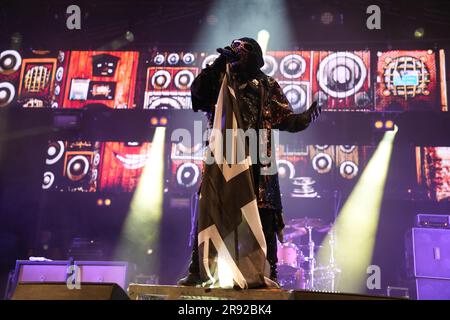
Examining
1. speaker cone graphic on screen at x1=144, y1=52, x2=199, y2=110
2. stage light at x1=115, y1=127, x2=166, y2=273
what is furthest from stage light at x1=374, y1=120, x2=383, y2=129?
stage light at x1=115, y1=127, x2=166, y2=273

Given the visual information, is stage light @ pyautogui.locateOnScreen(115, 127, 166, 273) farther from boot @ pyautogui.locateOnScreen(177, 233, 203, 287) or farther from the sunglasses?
boot @ pyautogui.locateOnScreen(177, 233, 203, 287)

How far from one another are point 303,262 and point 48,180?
209 inches

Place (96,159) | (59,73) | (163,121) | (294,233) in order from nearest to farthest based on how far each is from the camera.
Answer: (294,233), (163,121), (96,159), (59,73)

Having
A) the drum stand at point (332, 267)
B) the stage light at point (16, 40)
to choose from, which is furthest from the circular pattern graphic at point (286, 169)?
the stage light at point (16, 40)

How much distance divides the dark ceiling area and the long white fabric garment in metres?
7.19

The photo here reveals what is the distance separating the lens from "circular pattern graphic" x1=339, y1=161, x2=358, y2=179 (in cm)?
944

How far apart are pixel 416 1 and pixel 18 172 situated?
856 centimetres

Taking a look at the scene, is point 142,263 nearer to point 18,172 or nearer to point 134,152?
point 134,152

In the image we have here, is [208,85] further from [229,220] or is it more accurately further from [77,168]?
[77,168]

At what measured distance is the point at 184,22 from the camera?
10148mm

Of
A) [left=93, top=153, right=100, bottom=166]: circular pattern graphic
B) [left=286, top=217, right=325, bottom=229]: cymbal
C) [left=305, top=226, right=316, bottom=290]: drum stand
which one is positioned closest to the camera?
[left=305, top=226, right=316, bottom=290]: drum stand

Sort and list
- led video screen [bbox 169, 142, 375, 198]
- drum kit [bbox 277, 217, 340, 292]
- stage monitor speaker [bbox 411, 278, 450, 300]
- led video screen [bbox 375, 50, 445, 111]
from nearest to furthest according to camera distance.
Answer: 1. stage monitor speaker [bbox 411, 278, 450, 300]
2. drum kit [bbox 277, 217, 340, 292]
3. led video screen [bbox 375, 50, 445, 111]
4. led video screen [bbox 169, 142, 375, 198]

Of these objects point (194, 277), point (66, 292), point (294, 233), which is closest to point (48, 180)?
A: point (294, 233)

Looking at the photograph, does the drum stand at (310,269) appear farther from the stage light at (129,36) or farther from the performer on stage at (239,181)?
the stage light at (129,36)
